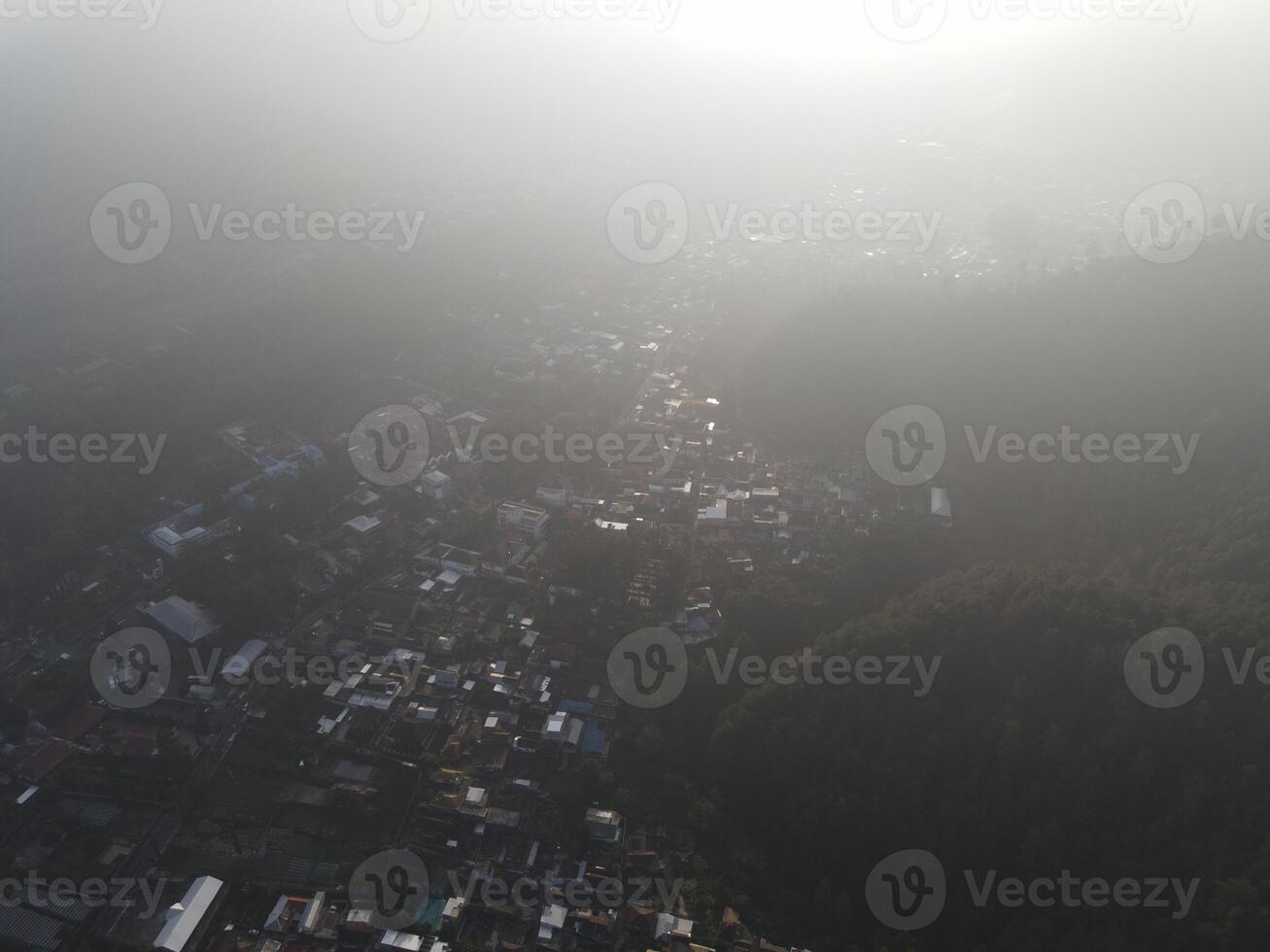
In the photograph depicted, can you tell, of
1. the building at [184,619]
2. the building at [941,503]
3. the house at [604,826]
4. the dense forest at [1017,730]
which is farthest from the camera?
the building at [941,503]

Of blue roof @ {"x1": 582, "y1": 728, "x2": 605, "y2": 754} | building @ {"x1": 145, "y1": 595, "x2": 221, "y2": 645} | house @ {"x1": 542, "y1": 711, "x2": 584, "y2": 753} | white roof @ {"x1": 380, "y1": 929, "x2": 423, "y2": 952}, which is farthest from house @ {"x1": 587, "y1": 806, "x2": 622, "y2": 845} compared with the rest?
building @ {"x1": 145, "y1": 595, "x2": 221, "y2": 645}

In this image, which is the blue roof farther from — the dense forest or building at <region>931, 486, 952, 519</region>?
building at <region>931, 486, 952, 519</region>

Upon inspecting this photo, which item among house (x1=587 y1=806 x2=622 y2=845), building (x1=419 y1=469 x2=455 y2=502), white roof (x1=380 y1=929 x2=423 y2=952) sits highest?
building (x1=419 y1=469 x2=455 y2=502)

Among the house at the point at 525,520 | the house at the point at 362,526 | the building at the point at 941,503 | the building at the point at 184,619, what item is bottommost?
the building at the point at 184,619

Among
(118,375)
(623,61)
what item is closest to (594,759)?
(118,375)

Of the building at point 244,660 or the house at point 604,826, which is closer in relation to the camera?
the house at point 604,826

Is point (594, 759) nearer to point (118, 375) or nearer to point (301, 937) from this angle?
point (301, 937)

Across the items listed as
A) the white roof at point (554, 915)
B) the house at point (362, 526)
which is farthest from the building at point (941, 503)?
the house at point (362, 526)

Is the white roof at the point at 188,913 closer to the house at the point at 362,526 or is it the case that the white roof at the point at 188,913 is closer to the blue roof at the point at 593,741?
the blue roof at the point at 593,741

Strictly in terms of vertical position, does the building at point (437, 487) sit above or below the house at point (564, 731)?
above
